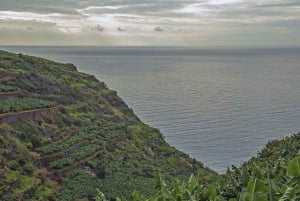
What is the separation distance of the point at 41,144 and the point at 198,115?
33.2 metres

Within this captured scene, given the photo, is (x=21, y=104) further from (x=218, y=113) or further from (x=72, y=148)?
(x=218, y=113)

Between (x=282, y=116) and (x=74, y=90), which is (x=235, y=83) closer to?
(x=282, y=116)

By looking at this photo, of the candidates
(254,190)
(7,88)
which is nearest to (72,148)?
(7,88)

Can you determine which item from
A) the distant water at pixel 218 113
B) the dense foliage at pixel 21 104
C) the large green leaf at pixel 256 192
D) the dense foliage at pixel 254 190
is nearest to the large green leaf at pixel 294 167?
the dense foliage at pixel 254 190

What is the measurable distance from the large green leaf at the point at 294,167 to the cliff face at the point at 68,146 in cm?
2117

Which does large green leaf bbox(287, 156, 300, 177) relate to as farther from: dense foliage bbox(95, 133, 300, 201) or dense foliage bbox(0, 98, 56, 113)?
dense foliage bbox(0, 98, 56, 113)

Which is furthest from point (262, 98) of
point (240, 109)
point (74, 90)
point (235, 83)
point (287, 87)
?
point (74, 90)

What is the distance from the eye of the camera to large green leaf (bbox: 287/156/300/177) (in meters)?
3.23

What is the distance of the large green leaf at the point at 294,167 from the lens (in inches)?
127

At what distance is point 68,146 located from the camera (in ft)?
98.9

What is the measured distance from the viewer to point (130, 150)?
3484 cm

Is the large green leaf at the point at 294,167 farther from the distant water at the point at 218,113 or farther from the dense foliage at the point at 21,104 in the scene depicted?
the distant water at the point at 218,113

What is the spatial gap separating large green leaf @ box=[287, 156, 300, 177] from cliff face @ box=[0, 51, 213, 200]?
2117 cm

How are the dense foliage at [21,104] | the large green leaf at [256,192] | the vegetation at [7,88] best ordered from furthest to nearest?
the vegetation at [7,88] < the dense foliage at [21,104] < the large green leaf at [256,192]
